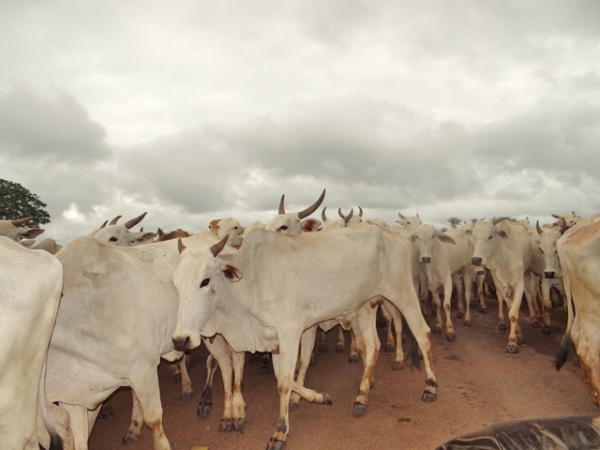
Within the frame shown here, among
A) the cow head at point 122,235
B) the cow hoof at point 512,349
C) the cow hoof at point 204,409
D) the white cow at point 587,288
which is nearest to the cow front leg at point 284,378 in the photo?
the cow hoof at point 204,409

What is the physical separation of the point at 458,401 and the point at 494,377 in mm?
1096

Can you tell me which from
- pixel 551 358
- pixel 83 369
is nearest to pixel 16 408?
A: pixel 83 369

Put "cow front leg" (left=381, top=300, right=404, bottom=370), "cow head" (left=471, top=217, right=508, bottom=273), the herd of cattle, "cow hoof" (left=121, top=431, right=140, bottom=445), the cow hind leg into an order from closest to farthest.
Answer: the herd of cattle < the cow hind leg < "cow hoof" (left=121, top=431, right=140, bottom=445) < "cow front leg" (left=381, top=300, right=404, bottom=370) < "cow head" (left=471, top=217, right=508, bottom=273)

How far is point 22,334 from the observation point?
2.34 meters

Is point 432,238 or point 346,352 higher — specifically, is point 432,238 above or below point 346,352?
above

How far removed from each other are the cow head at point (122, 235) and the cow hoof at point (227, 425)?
3162 mm

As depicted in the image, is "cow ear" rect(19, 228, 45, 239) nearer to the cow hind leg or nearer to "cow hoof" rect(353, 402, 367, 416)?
the cow hind leg

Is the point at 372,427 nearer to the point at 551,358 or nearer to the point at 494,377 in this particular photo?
the point at 494,377

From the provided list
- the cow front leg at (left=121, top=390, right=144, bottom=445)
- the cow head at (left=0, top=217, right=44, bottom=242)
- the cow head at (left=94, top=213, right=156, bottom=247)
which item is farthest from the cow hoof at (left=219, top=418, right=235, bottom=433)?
the cow head at (left=0, top=217, right=44, bottom=242)

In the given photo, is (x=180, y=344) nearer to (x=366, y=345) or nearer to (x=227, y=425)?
(x=227, y=425)

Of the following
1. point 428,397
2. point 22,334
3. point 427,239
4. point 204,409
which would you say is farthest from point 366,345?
point 22,334

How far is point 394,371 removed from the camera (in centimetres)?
668

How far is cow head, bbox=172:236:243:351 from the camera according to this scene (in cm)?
400

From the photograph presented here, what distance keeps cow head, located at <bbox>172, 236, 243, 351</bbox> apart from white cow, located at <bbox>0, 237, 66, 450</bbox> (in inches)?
58.1
